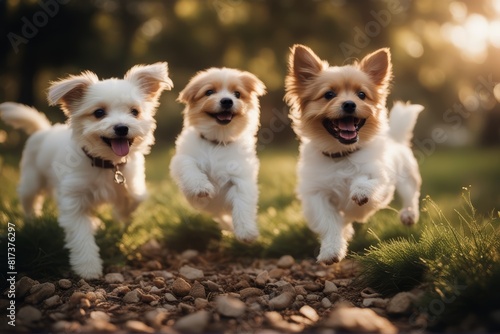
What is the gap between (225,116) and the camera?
170 inches

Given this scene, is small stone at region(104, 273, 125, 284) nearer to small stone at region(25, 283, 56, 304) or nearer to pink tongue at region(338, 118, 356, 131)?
small stone at region(25, 283, 56, 304)

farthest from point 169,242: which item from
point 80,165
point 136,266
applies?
point 80,165

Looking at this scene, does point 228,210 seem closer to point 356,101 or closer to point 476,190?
point 356,101

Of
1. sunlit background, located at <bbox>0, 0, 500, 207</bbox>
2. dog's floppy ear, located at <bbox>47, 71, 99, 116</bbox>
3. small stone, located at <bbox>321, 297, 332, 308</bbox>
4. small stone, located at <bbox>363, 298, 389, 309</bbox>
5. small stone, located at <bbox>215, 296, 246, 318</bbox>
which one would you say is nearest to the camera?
small stone, located at <bbox>215, 296, 246, 318</bbox>

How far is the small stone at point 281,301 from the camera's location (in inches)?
132

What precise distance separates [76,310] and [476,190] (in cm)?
806

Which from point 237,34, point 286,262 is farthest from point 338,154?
point 237,34

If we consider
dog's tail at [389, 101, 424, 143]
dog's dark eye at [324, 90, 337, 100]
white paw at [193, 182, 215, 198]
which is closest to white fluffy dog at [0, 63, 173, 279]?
white paw at [193, 182, 215, 198]

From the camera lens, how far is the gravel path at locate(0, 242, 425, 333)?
2881mm

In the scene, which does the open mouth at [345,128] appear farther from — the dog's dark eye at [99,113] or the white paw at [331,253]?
the dog's dark eye at [99,113]

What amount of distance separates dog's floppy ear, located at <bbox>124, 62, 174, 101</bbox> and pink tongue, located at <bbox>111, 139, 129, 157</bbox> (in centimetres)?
60

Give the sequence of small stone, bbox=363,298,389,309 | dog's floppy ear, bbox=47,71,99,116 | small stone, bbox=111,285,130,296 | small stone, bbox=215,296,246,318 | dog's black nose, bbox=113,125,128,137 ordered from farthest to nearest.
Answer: dog's floppy ear, bbox=47,71,99,116 → dog's black nose, bbox=113,125,128,137 → small stone, bbox=111,285,130,296 → small stone, bbox=363,298,389,309 → small stone, bbox=215,296,246,318

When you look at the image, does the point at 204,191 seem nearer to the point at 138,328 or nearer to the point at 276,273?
the point at 276,273

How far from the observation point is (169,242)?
5.26 m
